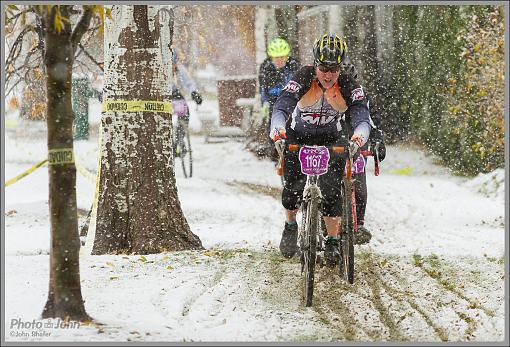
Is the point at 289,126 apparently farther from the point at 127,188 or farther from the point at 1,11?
the point at 1,11

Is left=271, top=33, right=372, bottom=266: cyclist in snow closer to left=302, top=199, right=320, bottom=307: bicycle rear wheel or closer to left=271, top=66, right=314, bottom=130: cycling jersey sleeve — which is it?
left=271, top=66, right=314, bottom=130: cycling jersey sleeve

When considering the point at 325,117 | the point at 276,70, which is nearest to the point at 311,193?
the point at 325,117

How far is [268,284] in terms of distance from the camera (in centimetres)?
736

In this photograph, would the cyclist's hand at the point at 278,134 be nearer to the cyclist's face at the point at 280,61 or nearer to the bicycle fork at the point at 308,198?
the bicycle fork at the point at 308,198

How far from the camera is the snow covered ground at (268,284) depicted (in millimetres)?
6012

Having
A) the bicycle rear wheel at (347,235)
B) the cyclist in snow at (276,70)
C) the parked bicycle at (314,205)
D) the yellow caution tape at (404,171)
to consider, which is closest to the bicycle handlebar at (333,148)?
the parked bicycle at (314,205)

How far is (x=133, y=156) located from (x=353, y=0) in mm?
2464

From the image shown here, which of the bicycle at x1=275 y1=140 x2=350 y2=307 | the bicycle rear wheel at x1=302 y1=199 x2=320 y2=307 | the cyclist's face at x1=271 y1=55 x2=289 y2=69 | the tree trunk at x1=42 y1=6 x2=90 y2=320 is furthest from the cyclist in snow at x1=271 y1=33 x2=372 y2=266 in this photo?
the cyclist's face at x1=271 y1=55 x2=289 y2=69

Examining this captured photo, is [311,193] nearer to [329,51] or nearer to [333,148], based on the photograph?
[333,148]

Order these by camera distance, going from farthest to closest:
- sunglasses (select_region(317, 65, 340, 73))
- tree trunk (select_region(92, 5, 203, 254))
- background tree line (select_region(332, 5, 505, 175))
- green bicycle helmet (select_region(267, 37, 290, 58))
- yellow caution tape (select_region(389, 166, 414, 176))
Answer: yellow caution tape (select_region(389, 166, 414, 176)) → background tree line (select_region(332, 5, 505, 175)) → green bicycle helmet (select_region(267, 37, 290, 58)) → tree trunk (select_region(92, 5, 203, 254)) → sunglasses (select_region(317, 65, 340, 73))

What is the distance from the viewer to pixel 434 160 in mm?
17922

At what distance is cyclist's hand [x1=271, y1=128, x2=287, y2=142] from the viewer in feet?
22.7

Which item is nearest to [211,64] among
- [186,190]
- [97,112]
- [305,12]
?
[97,112]

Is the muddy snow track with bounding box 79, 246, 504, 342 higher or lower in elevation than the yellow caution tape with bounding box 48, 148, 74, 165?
lower
